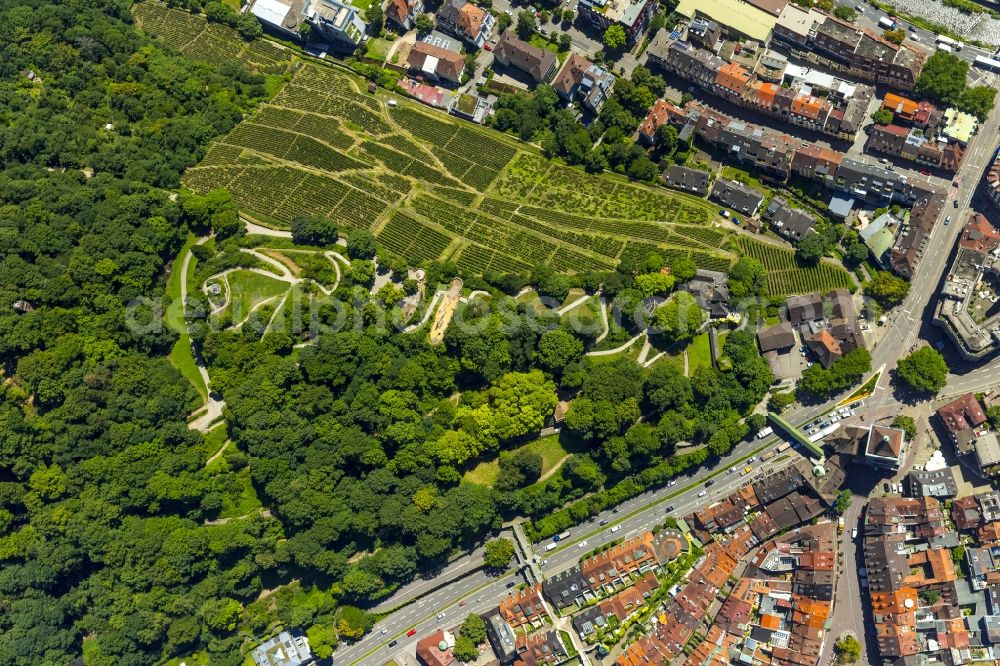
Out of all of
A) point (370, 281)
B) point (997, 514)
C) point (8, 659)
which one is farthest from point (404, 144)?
point (997, 514)

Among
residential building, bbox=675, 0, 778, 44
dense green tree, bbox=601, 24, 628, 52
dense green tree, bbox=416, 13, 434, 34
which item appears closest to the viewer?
residential building, bbox=675, 0, 778, 44

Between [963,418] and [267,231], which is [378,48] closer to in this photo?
[267,231]

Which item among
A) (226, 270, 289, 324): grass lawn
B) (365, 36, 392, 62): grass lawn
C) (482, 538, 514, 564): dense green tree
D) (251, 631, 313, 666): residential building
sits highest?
(365, 36, 392, 62): grass lawn

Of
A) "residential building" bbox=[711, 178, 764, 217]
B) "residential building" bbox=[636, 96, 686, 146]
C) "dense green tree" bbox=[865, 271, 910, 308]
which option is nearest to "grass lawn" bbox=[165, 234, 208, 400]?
"residential building" bbox=[636, 96, 686, 146]

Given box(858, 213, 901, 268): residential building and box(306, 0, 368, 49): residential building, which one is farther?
box(306, 0, 368, 49): residential building

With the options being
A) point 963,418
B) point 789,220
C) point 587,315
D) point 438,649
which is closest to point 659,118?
point 789,220

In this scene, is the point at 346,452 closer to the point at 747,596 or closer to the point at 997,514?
the point at 747,596

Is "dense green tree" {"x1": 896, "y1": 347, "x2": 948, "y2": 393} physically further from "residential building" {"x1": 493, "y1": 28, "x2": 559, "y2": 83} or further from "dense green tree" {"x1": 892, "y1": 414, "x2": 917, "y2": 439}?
"residential building" {"x1": 493, "y1": 28, "x2": 559, "y2": 83}
